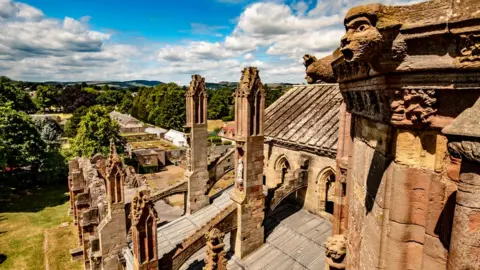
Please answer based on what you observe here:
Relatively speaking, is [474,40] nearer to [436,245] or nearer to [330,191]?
[436,245]

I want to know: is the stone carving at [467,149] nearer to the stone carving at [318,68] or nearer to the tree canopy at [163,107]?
the stone carving at [318,68]

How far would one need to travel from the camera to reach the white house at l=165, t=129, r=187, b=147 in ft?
178

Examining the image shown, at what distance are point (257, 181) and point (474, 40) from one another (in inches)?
430

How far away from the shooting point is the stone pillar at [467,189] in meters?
2.50

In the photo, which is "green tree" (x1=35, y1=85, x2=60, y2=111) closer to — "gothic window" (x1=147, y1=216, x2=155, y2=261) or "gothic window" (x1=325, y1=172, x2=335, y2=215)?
"gothic window" (x1=147, y1=216, x2=155, y2=261)

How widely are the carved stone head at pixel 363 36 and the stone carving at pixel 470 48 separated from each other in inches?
27.2

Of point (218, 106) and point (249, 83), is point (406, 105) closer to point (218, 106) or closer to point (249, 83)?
point (249, 83)

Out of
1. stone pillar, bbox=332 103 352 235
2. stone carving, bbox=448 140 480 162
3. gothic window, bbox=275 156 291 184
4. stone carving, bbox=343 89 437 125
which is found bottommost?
gothic window, bbox=275 156 291 184

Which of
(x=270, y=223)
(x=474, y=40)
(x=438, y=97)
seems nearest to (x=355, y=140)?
(x=438, y=97)

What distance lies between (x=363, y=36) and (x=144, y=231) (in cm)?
956

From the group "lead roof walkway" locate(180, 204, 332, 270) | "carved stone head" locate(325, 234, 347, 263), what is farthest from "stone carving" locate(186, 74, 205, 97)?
"carved stone head" locate(325, 234, 347, 263)

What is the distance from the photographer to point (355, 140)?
457 cm

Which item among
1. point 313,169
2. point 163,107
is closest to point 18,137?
point 313,169

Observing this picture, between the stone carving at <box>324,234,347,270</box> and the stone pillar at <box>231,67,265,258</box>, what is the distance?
24.9 ft
